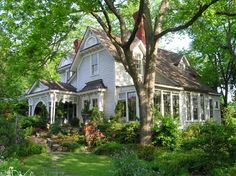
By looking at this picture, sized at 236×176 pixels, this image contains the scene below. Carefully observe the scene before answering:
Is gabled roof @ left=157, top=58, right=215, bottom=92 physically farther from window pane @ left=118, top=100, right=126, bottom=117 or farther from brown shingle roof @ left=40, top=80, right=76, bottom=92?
brown shingle roof @ left=40, top=80, right=76, bottom=92

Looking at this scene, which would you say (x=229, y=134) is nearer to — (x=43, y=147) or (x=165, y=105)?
(x=43, y=147)

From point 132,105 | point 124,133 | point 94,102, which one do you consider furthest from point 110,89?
point 124,133

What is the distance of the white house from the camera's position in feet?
84.3

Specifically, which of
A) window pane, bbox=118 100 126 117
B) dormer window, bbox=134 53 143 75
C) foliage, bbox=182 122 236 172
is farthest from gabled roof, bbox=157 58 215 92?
foliage, bbox=182 122 236 172

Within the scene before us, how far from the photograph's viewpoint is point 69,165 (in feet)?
42.1

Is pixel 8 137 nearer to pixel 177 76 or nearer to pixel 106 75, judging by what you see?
pixel 106 75

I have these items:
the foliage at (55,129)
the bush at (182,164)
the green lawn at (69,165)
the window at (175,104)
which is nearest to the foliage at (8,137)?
the green lawn at (69,165)

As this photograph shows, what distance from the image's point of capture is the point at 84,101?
93.1 ft

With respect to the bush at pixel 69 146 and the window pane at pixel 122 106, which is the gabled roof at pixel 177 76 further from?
the bush at pixel 69 146

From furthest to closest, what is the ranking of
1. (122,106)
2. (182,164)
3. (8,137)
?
1. (122,106)
2. (8,137)
3. (182,164)

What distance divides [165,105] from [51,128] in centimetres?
938

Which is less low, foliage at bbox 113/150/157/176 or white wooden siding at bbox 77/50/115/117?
white wooden siding at bbox 77/50/115/117

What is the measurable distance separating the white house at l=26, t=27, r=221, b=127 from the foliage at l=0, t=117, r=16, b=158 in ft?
39.1

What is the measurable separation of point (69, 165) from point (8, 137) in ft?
Result: 8.91
